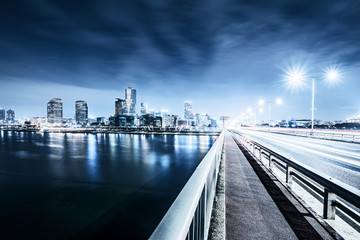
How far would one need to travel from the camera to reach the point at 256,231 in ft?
11.3

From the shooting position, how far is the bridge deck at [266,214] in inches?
131

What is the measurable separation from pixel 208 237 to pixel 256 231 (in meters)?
1.00

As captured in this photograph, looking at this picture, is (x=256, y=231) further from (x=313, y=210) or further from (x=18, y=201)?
(x=18, y=201)

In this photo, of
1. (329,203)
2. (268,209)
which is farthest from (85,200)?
(329,203)

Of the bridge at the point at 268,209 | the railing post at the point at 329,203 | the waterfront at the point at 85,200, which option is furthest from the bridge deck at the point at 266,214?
the waterfront at the point at 85,200

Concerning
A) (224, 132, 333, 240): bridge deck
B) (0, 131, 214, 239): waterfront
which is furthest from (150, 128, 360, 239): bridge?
(0, 131, 214, 239): waterfront

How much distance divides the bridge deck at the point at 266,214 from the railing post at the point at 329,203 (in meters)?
0.29

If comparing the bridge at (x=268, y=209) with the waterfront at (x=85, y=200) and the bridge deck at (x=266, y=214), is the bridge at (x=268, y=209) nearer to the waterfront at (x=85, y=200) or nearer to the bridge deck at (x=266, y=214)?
the bridge deck at (x=266, y=214)

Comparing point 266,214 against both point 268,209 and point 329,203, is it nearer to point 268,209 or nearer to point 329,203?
point 268,209

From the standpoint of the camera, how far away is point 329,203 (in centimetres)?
359

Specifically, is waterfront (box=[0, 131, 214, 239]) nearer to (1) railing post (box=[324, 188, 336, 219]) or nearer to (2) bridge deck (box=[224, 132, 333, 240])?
(2) bridge deck (box=[224, 132, 333, 240])

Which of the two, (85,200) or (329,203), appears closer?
(329,203)

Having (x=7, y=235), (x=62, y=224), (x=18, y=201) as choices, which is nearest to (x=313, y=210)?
(x=62, y=224)

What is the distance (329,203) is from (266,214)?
120 centimetres
